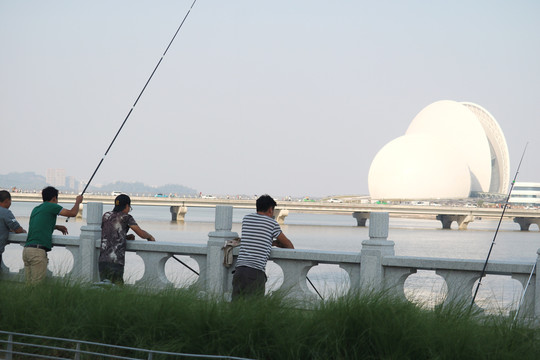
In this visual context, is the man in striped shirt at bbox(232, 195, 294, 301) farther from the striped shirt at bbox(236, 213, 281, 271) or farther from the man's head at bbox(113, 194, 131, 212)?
the man's head at bbox(113, 194, 131, 212)

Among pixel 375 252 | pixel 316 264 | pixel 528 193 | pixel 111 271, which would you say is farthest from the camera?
pixel 528 193

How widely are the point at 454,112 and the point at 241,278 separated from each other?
136 m

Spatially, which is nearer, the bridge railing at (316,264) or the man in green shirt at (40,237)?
the bridge railing at (316,264)

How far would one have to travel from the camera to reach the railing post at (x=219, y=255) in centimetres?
973

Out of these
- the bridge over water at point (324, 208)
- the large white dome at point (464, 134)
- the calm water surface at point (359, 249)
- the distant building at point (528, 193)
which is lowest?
the calm water surface at point (359, 249)

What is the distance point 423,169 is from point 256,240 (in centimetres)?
13139

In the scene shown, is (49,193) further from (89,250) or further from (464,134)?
(464,134)

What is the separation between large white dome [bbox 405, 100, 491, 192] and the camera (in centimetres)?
13775

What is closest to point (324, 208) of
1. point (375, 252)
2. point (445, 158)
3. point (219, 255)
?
point (445, 158)

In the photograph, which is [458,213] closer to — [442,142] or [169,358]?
[442,142]

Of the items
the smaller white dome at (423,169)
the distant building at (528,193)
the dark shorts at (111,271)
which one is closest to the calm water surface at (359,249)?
the dark shorts at (111,271)

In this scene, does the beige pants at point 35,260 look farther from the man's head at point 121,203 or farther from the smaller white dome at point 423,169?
the smaller white dome at point 423,169

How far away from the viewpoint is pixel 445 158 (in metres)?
136

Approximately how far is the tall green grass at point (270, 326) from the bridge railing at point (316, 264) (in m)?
0.97
